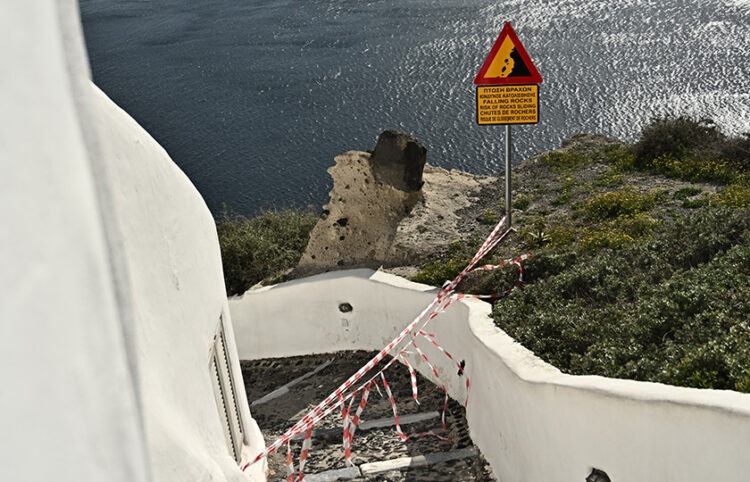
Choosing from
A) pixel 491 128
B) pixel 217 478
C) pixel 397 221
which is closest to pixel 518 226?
pixel 397 221

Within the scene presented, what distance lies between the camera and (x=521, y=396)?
669cm

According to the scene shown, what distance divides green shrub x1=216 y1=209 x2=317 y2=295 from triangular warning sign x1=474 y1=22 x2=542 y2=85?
207 inches

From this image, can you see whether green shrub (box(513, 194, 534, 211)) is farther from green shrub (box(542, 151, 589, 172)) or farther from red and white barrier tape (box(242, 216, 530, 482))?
green shrub (box(542, 151, 589, 172))

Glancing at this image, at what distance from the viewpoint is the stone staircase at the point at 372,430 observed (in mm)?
7980

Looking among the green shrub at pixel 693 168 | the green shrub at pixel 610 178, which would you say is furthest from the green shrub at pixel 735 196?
the green shrub at pixel 610 178

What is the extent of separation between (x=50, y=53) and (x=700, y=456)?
408cm

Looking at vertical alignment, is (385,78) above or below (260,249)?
above

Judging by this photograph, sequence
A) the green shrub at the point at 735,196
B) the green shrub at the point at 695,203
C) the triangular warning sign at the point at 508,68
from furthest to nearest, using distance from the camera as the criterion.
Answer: the green shrub at the point at 695,203, the green shrub at the point at 735,196, the triangular warning sign at the point at 508,68

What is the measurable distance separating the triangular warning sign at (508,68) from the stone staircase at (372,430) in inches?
162

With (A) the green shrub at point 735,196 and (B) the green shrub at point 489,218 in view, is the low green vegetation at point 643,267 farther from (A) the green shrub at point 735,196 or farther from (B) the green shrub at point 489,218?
(B) the green shrub at point 489,218

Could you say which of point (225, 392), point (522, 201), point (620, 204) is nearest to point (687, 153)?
point (620, 204)

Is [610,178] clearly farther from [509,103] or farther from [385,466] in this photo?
[385,466]

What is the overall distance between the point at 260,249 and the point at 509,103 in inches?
220

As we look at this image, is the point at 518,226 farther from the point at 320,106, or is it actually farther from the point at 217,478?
the point at 320,106
